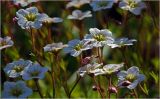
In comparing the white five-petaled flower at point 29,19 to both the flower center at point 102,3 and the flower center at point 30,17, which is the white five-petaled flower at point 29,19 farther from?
the flower center at point 102,3

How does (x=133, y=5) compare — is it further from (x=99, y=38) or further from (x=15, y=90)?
(x=15, y=90)

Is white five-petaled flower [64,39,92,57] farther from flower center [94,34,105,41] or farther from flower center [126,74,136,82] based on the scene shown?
flower center [126,74,136,82]

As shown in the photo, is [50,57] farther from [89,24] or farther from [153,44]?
[153,44]

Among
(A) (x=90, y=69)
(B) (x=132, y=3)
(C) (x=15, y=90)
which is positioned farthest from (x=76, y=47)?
(B) (x=132, y=3)

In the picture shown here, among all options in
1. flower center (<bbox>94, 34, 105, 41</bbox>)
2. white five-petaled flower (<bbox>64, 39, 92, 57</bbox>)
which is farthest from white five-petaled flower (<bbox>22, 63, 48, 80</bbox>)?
flower center (<bbox>94, 34, 105, 41</bbox>)

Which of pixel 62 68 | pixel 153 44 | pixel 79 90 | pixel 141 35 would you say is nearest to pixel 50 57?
pixel 62 68
